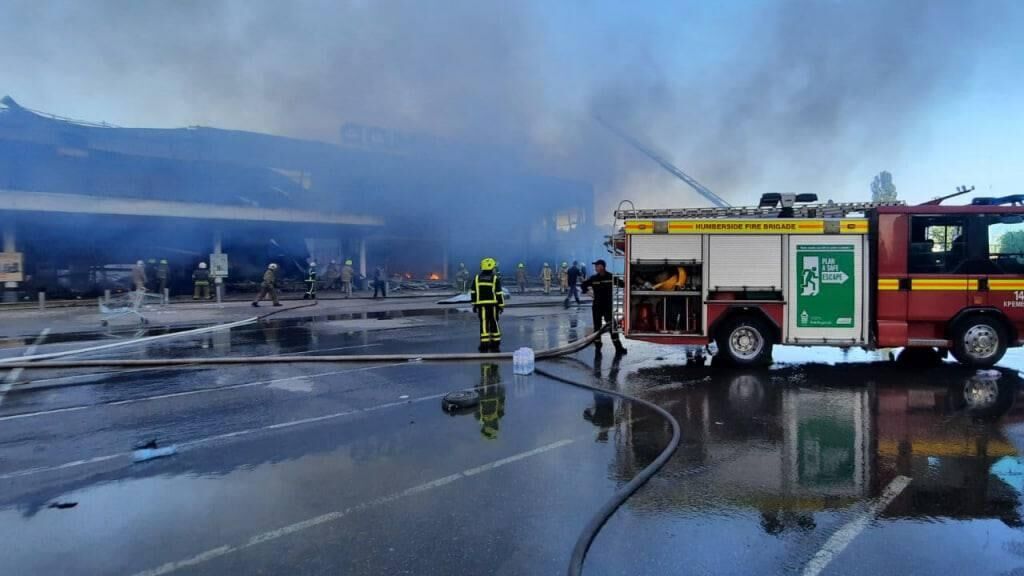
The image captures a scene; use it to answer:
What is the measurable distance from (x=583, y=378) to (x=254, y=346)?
5.77 meters

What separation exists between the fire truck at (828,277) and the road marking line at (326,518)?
408 centimetres

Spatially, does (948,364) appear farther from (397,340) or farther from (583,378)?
(397,340)

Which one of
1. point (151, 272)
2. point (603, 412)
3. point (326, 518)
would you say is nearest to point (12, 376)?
point (326, 518)

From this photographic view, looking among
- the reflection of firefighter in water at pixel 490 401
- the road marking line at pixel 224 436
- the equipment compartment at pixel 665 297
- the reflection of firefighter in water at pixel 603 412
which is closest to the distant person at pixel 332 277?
the reflection of firefighter in water at pixel 490 401

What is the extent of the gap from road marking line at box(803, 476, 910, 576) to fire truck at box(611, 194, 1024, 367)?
12.9 ft

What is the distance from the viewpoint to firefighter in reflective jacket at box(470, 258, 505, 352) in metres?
8.34

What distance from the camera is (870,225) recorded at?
7.37m

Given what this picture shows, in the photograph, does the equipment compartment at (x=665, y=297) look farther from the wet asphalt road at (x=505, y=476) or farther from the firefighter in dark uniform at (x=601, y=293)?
the firefighter in dark uniform at (x=601, y=293)

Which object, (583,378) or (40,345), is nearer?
(583,378)

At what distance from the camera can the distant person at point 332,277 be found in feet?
91.8

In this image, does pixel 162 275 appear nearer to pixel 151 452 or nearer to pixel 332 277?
pixel 332 277

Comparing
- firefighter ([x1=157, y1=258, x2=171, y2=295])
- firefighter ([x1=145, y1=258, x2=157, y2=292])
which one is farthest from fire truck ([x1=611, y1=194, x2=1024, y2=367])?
firefighter ([x1=145, y1=258, x2=157, y2=292])

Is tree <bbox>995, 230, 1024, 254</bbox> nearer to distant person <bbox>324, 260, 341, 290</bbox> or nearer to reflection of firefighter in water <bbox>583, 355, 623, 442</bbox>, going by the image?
reflection of firefighter in water <bbox>583, 355, 623, 442</bbox>

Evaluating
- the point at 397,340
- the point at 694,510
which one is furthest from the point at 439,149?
the point at 694,510
